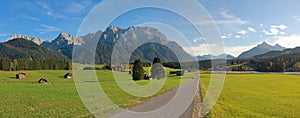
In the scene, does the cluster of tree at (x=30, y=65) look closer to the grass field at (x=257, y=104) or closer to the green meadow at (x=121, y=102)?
the green meadow at (x=121, y=102)

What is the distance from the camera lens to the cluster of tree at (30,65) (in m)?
127

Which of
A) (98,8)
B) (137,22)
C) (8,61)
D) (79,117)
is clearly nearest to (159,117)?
(79,117)

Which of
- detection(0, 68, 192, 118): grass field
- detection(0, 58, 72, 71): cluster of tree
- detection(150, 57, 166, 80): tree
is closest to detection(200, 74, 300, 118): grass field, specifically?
detection(0, 68, 192, 118): grass field

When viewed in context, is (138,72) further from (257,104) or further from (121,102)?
(257,104)

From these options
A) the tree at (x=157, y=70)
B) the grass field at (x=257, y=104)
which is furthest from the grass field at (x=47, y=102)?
the tree at (x=157, y=70)

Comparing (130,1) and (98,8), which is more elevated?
(130,1)

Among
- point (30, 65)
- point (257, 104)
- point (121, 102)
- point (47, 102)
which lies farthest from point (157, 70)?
point (30, 65)

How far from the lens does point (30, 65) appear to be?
460 feet

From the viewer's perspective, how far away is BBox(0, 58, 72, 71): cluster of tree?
127450mm

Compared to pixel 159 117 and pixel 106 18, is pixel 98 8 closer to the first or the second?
pixel 106 18

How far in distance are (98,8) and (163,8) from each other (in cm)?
588

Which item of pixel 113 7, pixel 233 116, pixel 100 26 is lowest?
pixel 233 116

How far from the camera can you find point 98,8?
12375 mm

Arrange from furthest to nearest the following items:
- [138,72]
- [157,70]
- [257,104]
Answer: [157,70] < [138,72] < [257,104]
